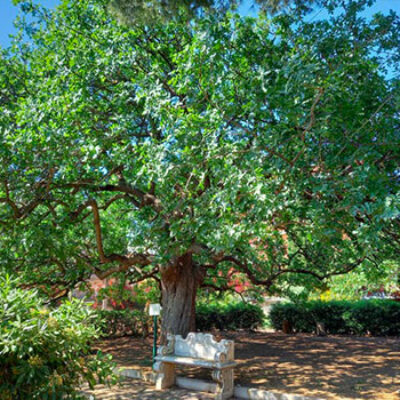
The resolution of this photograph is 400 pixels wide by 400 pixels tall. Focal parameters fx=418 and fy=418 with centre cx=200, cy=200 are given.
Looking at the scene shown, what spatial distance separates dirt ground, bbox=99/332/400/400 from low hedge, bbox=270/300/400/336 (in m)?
1.19

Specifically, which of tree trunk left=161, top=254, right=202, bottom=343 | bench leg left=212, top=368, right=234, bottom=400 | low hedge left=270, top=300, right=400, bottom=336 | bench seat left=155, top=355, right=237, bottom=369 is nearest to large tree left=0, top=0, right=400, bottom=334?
tree trunk left=161, top=254, right=202, bottom=343

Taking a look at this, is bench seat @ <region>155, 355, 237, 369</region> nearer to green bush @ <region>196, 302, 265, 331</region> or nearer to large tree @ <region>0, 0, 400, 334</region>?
large tree @ <region>0, 0, 400, 334</region>

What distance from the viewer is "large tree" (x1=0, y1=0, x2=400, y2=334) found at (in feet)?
18.9

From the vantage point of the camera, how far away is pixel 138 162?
7.50 meters

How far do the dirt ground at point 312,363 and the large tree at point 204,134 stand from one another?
6.41 feet

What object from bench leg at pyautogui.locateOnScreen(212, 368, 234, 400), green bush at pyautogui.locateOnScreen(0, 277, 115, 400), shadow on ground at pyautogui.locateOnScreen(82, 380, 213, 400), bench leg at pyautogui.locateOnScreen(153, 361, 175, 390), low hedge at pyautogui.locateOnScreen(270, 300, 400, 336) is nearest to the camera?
green bush at pyautogui.locateOnScreen(0, 277, 115, 400)

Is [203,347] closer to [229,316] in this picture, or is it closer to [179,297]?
[179,297]

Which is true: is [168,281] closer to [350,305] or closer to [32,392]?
[32,392]

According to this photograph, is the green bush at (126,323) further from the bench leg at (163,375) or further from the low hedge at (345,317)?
the bench leg at (163,375)

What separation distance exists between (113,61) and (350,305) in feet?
41.5

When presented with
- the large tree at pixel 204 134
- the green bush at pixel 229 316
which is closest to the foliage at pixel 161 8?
the large tree at pixel 204 134

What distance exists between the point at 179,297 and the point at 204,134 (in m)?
4.80

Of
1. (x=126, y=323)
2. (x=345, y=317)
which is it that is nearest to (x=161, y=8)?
(x=126, y=323)

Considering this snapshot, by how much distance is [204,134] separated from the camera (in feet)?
20.1
